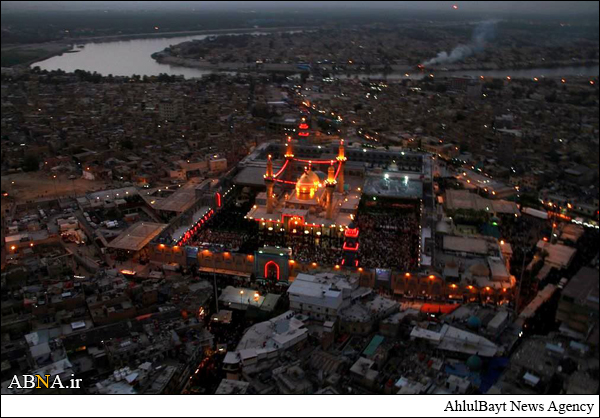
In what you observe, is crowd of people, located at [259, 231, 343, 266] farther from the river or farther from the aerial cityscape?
the river

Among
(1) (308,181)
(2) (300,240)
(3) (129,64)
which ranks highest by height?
(3) (129,64)

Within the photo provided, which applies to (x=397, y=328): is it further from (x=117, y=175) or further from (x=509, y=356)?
(x=117, y=175)

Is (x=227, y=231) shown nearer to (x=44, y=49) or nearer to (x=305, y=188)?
(x=305, y=188)

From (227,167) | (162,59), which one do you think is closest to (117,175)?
(227,167)

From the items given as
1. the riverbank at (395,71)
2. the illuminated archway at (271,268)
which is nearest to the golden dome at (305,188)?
the illuminated archway at (271,268)

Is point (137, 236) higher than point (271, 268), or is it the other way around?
point (137, 236)

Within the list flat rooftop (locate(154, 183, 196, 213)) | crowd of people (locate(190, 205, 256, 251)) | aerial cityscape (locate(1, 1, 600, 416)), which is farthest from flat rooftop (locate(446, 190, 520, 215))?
flat rooftop (locate(154, 183, 196, 213))

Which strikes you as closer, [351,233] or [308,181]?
[351,233]

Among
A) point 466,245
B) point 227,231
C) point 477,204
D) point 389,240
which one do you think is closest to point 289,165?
point 227,231

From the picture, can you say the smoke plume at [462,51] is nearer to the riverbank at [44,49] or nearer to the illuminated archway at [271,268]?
the riverbank at [44,49]
